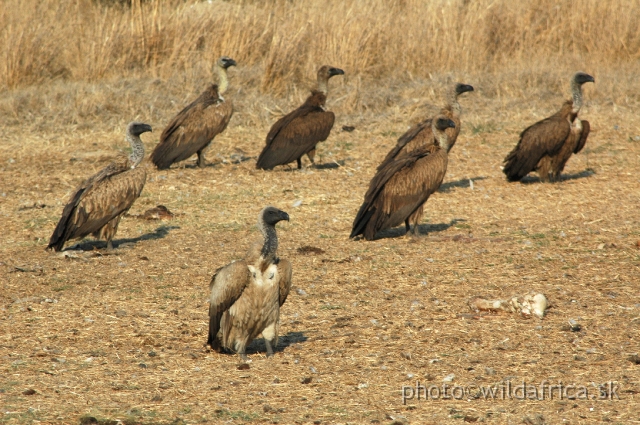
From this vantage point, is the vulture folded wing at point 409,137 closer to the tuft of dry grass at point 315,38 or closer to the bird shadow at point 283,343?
the bird shadow at point 283,343

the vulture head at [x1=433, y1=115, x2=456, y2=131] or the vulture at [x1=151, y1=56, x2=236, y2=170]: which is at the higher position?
the vulture head at [x1=433, y1=115, x2=456, y2=131]

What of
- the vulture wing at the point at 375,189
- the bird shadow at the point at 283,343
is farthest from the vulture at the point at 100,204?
the bird shadow at the point at 283,343

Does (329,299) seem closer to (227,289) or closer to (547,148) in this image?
(227,289)

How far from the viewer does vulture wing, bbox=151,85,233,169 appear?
12820 millimetres

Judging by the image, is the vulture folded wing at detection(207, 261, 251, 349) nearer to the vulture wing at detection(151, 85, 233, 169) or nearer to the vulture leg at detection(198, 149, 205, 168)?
the vulture wing at detection(151, 85, 233, 169)

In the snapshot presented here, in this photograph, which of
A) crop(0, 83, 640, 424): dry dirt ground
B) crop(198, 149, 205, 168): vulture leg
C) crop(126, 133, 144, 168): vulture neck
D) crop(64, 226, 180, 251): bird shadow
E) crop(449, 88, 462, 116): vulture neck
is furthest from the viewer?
crop(198, 149, 205, 168): vulture leg

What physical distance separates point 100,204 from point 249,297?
12.4 feet

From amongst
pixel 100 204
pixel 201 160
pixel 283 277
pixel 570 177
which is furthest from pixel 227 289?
pixel 570 177

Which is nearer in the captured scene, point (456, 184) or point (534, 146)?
point (534, 146)

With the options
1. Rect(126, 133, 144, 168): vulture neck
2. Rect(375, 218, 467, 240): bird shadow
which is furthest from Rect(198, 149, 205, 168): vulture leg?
Rect(375, 218, 467, 240): bird shadow

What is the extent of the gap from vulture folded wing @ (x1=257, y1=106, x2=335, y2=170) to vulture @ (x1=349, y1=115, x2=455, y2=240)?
3.46 metres

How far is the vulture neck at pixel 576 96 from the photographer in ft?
40.6

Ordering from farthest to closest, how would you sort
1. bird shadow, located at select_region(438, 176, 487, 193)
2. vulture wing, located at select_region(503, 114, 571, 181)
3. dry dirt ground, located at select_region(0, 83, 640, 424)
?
bird shadow, located at select_region(438, 176, 487, 193) < vulture wing, located at select_region(503, 114, 571, 181) < dry dirt ground, located at select_region(0, 83, 640, 424)

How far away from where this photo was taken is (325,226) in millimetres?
10055
